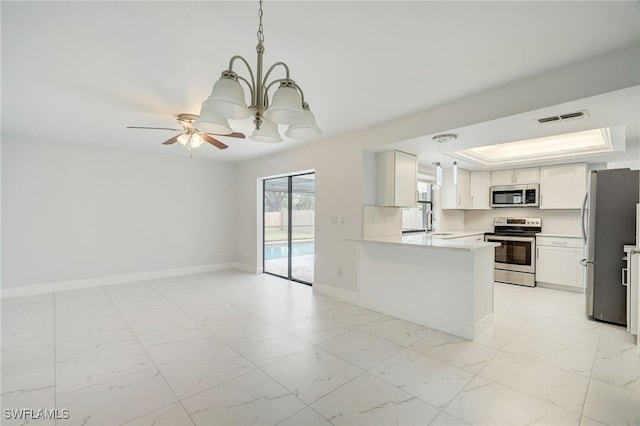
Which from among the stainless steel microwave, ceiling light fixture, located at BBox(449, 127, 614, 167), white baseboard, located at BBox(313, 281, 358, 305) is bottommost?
white baseboard, located at BBox(313, 281, 358, 305)

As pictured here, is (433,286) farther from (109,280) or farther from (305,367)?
(109,280)

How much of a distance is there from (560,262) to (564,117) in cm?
313

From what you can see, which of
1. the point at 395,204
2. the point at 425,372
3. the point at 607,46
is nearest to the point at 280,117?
the point at 425,372

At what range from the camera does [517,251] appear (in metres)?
5.00

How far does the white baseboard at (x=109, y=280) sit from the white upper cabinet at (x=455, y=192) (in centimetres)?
414

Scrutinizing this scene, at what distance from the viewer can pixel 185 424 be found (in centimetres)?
168

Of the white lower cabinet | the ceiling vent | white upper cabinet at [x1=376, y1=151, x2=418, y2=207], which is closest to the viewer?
the ceiling vent

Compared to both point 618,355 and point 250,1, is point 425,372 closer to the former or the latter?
point 618,355

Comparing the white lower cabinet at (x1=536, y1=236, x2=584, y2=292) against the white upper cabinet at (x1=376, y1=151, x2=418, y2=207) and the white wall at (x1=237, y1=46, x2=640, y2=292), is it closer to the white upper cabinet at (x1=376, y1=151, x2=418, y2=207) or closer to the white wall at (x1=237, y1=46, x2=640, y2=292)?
the white upper cabinet at (x1=376, y1=151, x2=418, y2=207)

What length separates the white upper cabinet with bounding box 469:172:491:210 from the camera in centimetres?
565

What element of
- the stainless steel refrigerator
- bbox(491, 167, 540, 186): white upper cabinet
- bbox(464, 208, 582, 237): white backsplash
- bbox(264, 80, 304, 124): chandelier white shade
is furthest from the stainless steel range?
bbox(264, 80, 304, 124): chandelier white shade

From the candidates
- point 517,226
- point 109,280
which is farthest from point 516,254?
point 109,280

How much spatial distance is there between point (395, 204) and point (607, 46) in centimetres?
244

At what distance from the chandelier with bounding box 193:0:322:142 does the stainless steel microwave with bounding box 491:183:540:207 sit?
4989 millimetres
